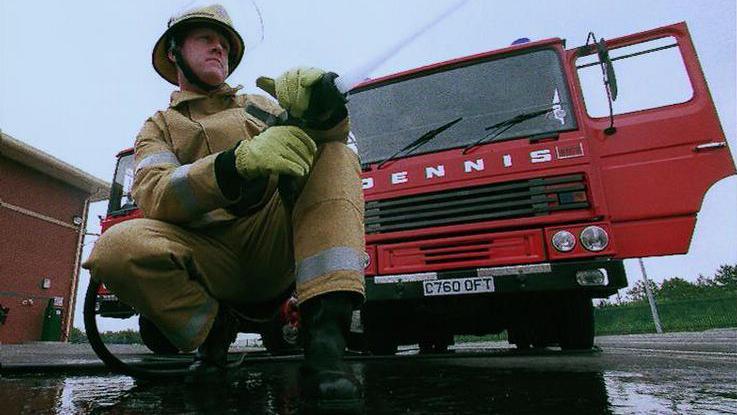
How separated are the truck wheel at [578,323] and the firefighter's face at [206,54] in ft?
10.6

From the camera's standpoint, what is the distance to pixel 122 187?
20.5 feet

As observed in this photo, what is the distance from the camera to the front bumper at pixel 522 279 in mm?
3293

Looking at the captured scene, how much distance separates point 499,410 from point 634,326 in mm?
25123

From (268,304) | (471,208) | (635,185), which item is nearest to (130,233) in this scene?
(268,304)

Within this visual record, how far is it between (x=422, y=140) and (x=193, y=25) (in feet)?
7.64

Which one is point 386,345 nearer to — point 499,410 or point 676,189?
point 676,189

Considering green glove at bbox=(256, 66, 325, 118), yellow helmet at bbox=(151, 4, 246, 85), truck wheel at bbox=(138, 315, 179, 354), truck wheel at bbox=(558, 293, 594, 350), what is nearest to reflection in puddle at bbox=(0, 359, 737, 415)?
green glove at bbox=(256, 66, 325, 118)

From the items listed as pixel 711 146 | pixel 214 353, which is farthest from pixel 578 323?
pixel 214 353

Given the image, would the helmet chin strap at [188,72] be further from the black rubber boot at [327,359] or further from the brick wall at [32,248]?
the brick wall at [32,248]

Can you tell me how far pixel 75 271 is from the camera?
1616 cm

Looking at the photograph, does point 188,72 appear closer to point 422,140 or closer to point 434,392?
point 434,392

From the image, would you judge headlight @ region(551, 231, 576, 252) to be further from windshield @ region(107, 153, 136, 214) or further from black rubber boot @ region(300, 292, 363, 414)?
windshield @ region(107, 153, 136, 214)

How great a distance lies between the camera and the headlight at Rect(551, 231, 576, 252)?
3412 mm

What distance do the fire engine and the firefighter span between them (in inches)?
74.2
